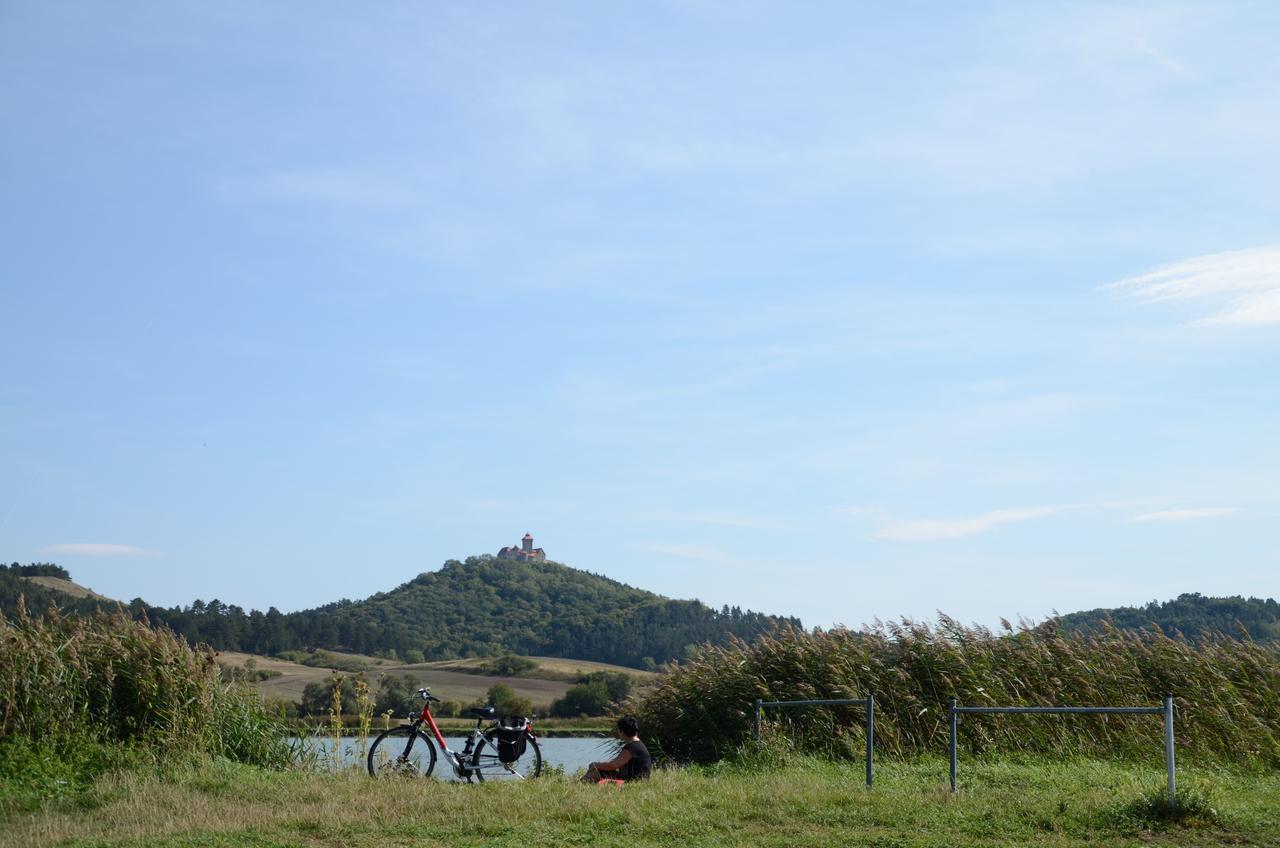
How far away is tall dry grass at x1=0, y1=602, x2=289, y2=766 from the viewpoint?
14180 mm

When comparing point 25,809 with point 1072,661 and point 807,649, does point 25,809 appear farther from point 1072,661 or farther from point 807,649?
point 1072,661

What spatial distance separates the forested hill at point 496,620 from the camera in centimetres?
6612

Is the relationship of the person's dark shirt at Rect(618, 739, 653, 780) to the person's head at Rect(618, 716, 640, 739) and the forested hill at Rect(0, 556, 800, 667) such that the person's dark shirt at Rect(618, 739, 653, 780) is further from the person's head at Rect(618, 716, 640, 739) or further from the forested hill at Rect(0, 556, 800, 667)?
the forested hill at Rect(0, 556, 800, 667)

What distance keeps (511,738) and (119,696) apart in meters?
5.34

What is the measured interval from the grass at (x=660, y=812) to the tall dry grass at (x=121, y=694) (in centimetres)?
170

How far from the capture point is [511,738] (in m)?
Result: 14.1

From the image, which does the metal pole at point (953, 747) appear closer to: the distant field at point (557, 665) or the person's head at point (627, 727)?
the person's head at point (627, 727)

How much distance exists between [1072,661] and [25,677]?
14.6 m

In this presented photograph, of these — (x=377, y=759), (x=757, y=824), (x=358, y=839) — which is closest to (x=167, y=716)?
(x=377, y=759)

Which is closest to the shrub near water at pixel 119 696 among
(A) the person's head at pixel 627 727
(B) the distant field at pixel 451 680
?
(A) the person's head at pixel 627 727

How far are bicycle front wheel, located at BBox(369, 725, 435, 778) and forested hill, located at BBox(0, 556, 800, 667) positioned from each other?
39.8 metres

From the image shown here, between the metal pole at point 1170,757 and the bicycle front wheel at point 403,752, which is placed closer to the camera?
the metal pole at point 1170,757

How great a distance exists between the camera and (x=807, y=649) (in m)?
18.1

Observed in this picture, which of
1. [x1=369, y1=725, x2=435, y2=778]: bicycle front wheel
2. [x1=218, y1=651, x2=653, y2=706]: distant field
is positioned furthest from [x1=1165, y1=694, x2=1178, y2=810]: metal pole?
[x1=218, y1=651, x2=653, y2=706]: distant field
